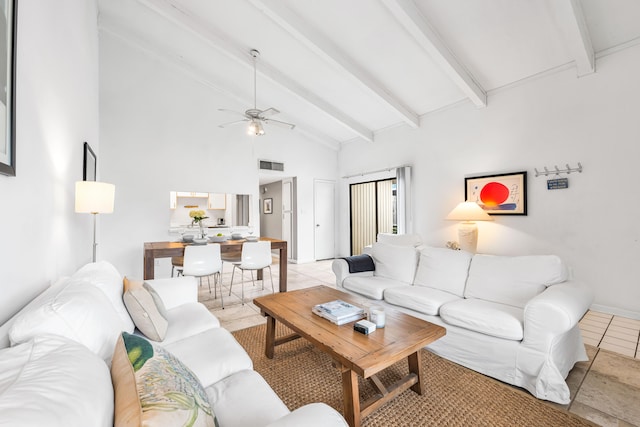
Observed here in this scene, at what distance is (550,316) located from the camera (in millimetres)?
1726

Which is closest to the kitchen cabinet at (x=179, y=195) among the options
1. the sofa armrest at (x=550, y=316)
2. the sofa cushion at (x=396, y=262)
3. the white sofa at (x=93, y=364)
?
the white sofa at (x=93, y=364)

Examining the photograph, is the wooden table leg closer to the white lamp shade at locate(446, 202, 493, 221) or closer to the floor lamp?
the floor lamp

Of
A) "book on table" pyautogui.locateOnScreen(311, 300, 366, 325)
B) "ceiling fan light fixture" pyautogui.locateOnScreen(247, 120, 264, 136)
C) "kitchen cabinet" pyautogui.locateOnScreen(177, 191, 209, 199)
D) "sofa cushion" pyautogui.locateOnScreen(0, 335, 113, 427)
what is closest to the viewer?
"sofa cushion" pyautogui.locateOnScreen(0, 335, 113, 427)

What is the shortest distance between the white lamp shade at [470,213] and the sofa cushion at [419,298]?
1559mm

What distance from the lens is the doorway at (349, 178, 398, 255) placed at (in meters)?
5.89

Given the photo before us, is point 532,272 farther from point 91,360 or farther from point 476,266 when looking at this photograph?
point 91,360

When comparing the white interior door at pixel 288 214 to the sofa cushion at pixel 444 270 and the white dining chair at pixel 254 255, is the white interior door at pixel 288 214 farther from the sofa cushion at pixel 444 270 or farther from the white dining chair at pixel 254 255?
the sofa cushion at pixel 444 270

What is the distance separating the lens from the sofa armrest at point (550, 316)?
5.59 feet

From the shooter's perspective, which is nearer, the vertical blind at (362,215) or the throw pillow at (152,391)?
the throw pillow at (152,391)

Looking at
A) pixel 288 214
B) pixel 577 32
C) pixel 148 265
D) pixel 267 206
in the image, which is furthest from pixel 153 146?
pixel 577 32

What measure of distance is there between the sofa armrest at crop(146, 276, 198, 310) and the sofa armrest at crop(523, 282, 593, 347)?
8.09ft

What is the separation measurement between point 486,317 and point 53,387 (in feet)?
7.47

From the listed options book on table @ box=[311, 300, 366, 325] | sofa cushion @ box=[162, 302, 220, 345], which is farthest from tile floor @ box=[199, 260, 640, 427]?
book on table @ box=[311, 300, 366, 325]

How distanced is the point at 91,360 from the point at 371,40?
156 inches
